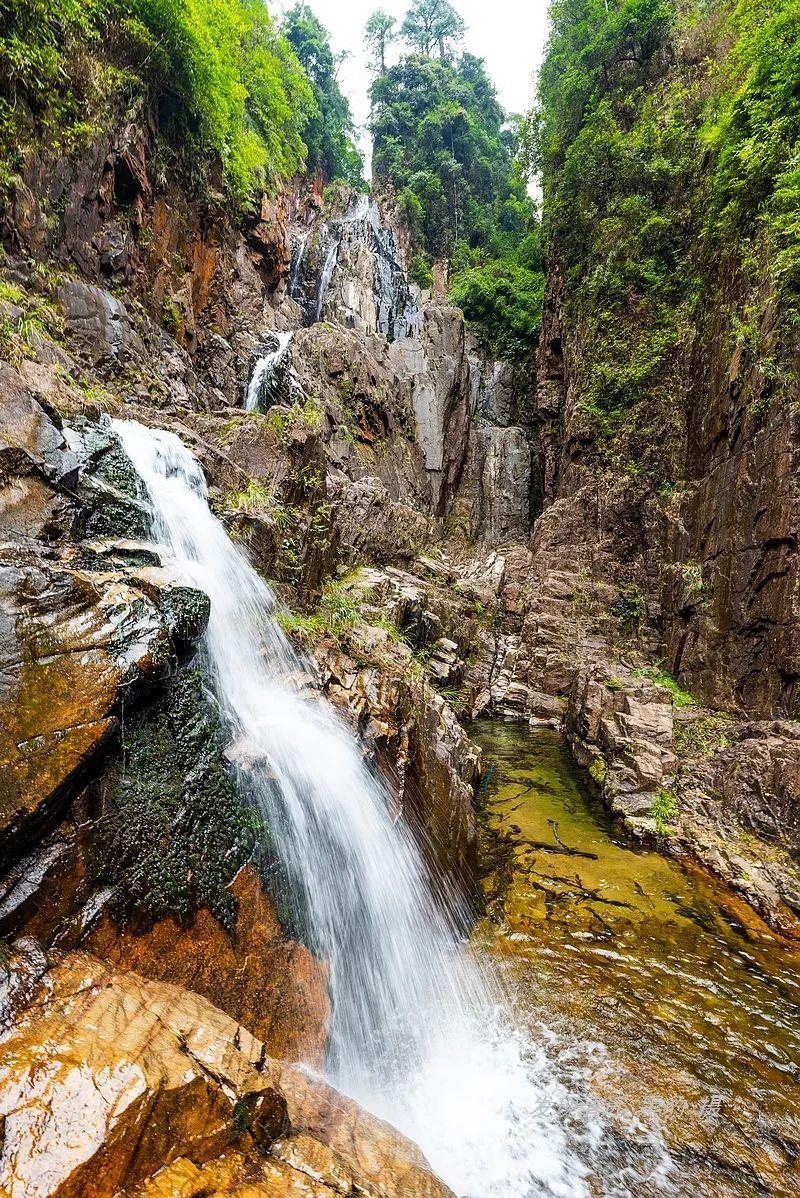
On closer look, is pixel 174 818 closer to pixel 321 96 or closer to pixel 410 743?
pixel 410 743

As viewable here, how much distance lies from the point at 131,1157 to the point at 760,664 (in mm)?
10775

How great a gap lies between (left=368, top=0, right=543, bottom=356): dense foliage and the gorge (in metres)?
8.96

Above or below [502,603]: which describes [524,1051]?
below

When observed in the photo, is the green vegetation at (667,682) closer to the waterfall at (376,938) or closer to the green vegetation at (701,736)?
the green vegetation at (701,736)

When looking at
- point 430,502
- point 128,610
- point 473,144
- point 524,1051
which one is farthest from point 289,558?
point 473,144

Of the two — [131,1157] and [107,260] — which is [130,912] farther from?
[107,260]

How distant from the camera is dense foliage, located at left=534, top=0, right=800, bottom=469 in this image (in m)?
10.6

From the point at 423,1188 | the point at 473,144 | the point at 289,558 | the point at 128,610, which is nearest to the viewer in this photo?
the point at 423,1188

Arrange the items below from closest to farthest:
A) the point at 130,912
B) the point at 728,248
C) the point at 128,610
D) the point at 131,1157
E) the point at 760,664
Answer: the point at 131,1157
the point at 130,912
the point at 128,610
the point at 760,664
the point at 728,248

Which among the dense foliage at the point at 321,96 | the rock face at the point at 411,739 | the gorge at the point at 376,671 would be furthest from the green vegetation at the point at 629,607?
the dense foliage at the point at 321,96

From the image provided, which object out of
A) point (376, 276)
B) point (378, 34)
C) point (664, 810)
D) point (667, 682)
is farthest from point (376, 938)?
point (378, 34)

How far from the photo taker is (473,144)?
112 feet

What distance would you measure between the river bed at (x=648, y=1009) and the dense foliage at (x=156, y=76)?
14.1m

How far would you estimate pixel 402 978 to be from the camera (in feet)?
16.0
